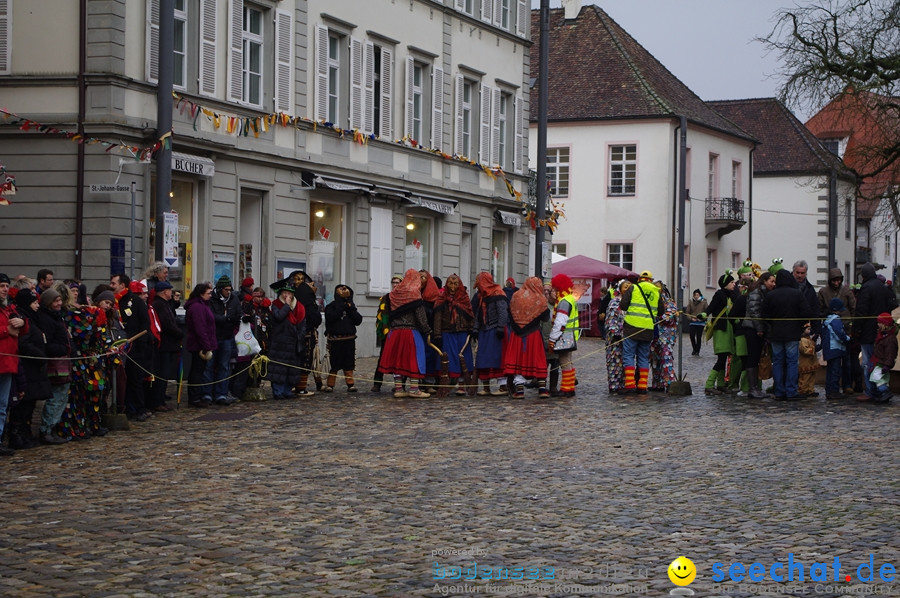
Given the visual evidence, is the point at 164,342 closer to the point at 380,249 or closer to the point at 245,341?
the point at 245,341

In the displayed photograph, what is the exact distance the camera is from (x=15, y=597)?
7461 mm

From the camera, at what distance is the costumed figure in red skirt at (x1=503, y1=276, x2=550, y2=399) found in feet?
69.0

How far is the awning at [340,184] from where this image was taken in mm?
29266

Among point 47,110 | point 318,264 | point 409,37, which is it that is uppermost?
point 409,37

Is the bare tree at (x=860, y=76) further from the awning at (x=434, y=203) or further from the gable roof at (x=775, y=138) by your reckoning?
the gable roof at (x=775, y=138)

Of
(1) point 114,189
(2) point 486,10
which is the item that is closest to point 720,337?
(1) point 114,189

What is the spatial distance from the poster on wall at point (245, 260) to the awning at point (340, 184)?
7.31 ft

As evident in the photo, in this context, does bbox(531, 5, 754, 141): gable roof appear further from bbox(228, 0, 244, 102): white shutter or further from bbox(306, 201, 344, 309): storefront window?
bbox(228, 0, 244, 102): white shutter

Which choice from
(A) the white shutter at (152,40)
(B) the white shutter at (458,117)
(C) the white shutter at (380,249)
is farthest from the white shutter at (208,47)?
(B) the white shutter at (458,117)

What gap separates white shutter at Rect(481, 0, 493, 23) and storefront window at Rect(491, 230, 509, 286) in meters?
5.73

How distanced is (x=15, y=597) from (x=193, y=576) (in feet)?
3.28

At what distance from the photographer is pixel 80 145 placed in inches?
918

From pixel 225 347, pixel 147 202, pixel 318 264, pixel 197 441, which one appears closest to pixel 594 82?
pixel 318 264

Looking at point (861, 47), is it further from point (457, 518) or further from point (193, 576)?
point (193, 576)
